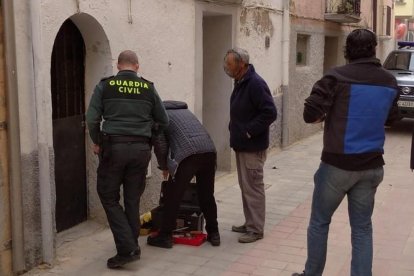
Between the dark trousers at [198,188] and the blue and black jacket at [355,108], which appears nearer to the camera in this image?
the blue and black jacket at [355,108]

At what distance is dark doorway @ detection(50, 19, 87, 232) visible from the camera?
526 centimetres

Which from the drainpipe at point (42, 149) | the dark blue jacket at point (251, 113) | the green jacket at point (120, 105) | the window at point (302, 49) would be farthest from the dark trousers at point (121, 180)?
the window at point (302, 49)

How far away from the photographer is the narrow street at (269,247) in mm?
4680

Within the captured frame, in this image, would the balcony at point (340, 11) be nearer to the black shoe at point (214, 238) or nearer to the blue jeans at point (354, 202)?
the black shoe at point (214, 238)

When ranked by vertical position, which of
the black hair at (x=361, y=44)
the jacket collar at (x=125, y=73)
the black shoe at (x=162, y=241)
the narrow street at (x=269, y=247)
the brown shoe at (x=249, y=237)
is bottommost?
the narrow street at (x=269, y=247)

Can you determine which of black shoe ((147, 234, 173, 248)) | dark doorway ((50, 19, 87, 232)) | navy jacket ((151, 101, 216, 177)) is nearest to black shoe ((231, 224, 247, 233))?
black shoe ((147, 234, 173, 248))

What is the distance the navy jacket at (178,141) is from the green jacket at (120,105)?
1.27 ft

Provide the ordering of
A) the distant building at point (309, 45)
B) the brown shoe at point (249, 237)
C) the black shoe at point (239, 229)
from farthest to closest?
the distant building at point (309, 45) < the black shoe at point (239, 229) < the brown shoe at point (249, 237)

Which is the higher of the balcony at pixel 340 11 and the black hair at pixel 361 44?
the balcony at pixel 340 11

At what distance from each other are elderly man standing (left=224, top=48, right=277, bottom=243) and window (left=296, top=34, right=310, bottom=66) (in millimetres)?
7131

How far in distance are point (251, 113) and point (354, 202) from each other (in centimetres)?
162

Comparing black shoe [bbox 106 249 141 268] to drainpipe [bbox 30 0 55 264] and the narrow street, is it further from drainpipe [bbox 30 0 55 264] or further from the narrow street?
drainpipe [bbox 30 0 55 264]

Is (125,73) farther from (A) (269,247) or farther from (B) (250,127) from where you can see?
(A) (269,247)

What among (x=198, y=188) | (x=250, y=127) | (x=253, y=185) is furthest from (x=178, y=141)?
(x=253, y=185)
